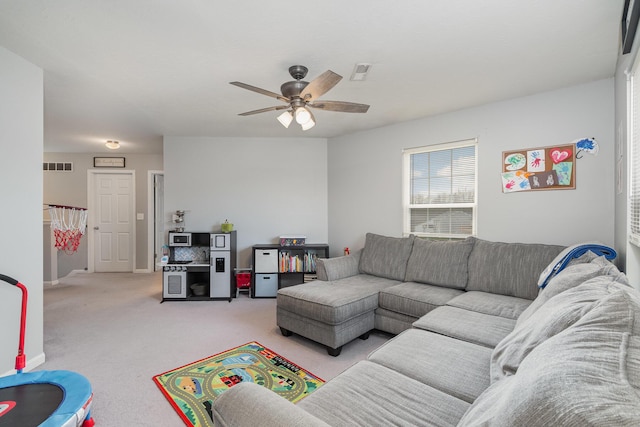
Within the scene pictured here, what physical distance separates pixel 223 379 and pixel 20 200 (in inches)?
83.1

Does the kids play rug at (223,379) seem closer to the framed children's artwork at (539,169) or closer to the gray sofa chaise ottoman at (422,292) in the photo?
the gray sofa chaise ottoman at (422,292)

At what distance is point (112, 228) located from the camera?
6.31 metres

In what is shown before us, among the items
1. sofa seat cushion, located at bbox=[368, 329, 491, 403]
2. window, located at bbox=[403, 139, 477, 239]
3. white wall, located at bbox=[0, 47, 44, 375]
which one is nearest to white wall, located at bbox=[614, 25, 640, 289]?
sofa seat cushion, located at bbox=[368, 329, 491, 403]

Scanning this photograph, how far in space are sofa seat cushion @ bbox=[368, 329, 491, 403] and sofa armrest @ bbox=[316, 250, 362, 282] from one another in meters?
1.58

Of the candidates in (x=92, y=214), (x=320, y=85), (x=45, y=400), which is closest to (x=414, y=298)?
(x=320, y=85)

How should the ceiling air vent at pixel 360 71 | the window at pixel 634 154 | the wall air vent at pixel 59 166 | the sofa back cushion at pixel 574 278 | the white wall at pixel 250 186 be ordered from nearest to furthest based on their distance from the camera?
1. the sofa back cushion at pixel 574 278
2. the window at pixel 634 154
3. the ceiling air vent at pixel 360 71
4. the white wall at pixel 250 186
5. the wall air vent at pixel 59 166

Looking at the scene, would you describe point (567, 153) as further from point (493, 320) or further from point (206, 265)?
point (206, 265)

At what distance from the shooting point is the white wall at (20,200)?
7.32ft

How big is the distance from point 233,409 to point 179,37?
2.24 meters

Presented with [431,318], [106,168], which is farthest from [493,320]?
[106,168]

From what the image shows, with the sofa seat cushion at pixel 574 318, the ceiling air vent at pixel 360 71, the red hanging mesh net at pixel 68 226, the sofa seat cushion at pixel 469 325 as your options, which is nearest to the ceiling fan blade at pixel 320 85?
the ceiling air vent at pixel 360 71

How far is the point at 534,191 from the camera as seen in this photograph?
10.2 feet

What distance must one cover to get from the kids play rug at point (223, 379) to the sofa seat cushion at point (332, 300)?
450 millimetres

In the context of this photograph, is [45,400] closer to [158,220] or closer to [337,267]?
[337,267]
